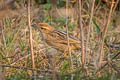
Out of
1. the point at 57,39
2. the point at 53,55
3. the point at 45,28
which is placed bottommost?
the point at 53,55

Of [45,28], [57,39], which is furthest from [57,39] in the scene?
[45,28]

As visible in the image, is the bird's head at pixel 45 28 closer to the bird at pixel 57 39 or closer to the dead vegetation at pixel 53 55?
the bird at pixel 57 39

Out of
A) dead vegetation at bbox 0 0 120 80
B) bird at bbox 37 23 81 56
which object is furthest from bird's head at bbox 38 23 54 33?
dead vegetation at bbox 0 0 120 80

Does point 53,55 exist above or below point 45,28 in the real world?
below

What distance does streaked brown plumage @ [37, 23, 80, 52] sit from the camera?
6.59 meters

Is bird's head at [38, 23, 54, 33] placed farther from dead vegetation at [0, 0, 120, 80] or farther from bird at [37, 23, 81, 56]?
dead vegetation at [0, 0, 120, 80]

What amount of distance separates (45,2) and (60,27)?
1871mm

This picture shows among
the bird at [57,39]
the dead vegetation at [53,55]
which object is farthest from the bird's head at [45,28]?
the dead vegetation at [53,55]

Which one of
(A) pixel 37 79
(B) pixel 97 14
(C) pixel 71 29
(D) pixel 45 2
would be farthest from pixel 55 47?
(D) pixel 45 2

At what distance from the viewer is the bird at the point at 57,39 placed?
659 cm

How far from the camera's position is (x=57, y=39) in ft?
22.5

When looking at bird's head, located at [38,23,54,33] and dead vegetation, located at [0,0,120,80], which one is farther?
bird's head, located at [38,23,54,33]

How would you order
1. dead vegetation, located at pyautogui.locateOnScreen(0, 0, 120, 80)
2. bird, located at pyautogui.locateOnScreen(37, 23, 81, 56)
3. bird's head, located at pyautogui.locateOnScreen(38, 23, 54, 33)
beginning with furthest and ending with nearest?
bird's head, located at pyautogui.locateOnScreen(38, 23, 54, 33)
bird, located at pyautogui.locateOnScreen(37, 23, 81, 56)
dead vegetation, located at pyautogui.locateOnScreen(0, 0, 120, 80)

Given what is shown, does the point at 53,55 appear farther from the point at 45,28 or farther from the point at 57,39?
the point at 45,28
